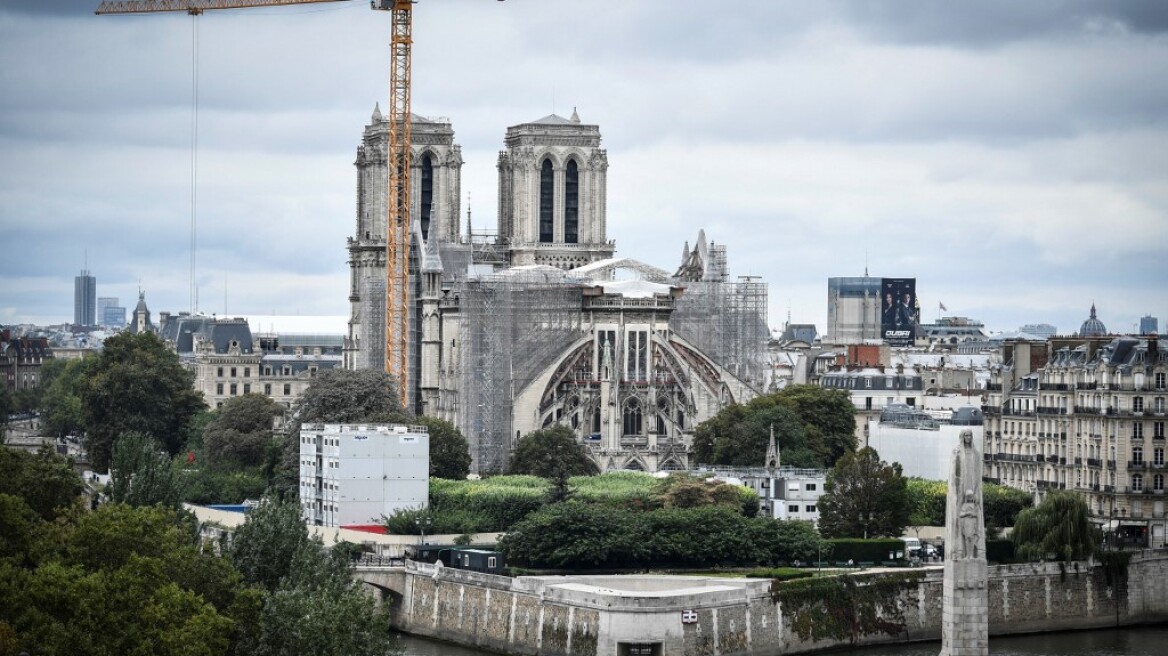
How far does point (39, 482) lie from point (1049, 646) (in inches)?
1184

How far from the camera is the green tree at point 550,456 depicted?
12112 cm

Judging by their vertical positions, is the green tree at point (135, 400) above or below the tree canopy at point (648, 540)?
above

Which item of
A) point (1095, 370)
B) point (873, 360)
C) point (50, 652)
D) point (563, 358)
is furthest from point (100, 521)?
point (873, 360)

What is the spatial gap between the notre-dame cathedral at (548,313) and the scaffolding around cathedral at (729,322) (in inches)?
2.6

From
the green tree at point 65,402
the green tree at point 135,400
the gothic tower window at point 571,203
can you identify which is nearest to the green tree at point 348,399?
the green tree at point 135,400

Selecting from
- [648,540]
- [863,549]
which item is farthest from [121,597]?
[863,549]

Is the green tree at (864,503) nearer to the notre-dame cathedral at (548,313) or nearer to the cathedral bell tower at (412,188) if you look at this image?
the notre-dame cathedral at (548,313)

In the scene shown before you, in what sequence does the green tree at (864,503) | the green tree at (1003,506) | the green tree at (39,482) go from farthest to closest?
the green tree at (1003,506) → the green tree at (864,503) → the green tree at (39,482)

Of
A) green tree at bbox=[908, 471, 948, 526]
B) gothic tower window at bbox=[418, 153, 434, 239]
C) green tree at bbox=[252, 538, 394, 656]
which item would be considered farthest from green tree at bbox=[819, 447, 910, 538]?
gothic tower window at bbox=[418, 153, 434, 239]

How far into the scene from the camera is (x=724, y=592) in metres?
82.9

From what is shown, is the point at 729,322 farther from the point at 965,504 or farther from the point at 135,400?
the point at 965,504

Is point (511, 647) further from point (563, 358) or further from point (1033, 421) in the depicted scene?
point (563, 358)

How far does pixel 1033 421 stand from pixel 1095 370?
5.76m

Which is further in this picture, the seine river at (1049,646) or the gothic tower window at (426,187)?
the gothic tower window at (426,187)
